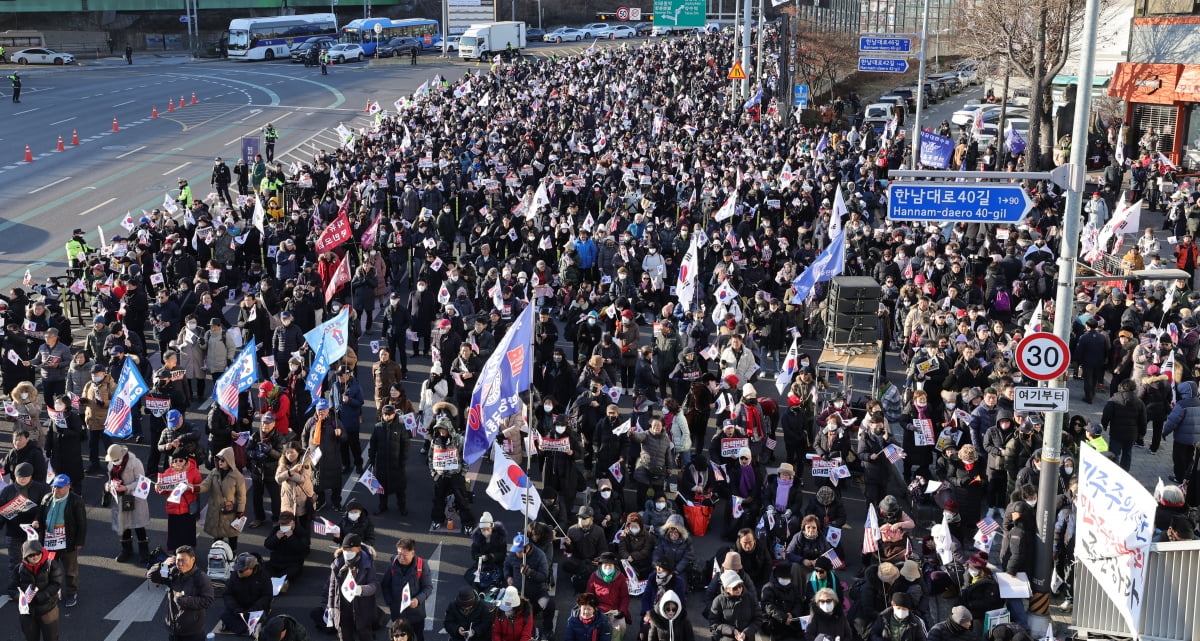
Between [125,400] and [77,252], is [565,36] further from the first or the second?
[125,400]

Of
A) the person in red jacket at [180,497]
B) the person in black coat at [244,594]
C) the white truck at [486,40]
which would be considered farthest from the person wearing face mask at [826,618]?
the white truck at [486,40]

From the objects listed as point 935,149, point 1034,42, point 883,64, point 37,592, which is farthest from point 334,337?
point 1034,42

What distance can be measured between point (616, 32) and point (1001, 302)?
3230 inches

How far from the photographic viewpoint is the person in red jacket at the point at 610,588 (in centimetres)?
1075

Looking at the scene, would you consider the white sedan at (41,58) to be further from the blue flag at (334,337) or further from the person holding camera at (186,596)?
the person holding camera at (186,596)

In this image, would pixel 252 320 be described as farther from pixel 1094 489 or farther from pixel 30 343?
pixel 1094 489

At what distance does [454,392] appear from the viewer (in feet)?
53.3

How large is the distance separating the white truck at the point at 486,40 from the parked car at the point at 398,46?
623 cm

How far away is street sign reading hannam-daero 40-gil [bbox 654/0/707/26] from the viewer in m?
57.5

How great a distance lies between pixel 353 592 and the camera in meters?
10.4

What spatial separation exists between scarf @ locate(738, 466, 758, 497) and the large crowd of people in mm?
40

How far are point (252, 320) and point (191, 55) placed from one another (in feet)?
256

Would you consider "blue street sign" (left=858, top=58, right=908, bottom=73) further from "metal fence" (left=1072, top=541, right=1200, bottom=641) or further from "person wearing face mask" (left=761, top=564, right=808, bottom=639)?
"metal fence" (left=1072, top=541, right=1200, bottom=641)

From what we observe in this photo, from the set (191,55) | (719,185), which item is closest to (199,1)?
(191,55)
